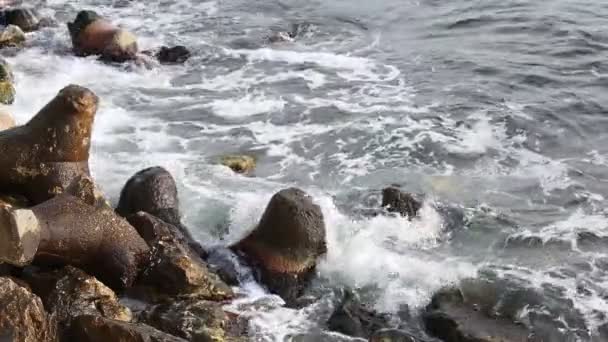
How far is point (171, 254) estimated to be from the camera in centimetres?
686

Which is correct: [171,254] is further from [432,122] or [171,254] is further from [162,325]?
[432,122]

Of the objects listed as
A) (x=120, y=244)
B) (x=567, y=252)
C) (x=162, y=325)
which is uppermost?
(x=120, y=244)

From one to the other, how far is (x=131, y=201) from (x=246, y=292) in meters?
1.66

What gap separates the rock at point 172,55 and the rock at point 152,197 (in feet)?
25.6

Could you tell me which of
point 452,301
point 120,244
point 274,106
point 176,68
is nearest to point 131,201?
point 120,244

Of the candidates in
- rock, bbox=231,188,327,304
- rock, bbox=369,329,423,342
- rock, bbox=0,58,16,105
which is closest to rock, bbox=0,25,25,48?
rock, bbox=0,58,16,105

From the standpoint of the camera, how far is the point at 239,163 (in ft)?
35.1

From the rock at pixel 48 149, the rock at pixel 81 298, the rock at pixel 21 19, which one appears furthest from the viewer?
the rock at pixel 21 19

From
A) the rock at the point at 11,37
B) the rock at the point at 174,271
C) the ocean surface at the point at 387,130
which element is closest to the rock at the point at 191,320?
the rock at the point at 174,271

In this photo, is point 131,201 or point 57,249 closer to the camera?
point 57,249

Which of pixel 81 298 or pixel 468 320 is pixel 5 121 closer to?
pixel 81 298

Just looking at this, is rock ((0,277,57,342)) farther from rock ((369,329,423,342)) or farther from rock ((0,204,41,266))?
rock ((369,329,423,342))

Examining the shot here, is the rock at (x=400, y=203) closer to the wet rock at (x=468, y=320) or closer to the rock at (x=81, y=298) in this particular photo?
the wet rock at (x=468, y=320)

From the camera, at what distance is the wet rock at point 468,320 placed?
685cm
